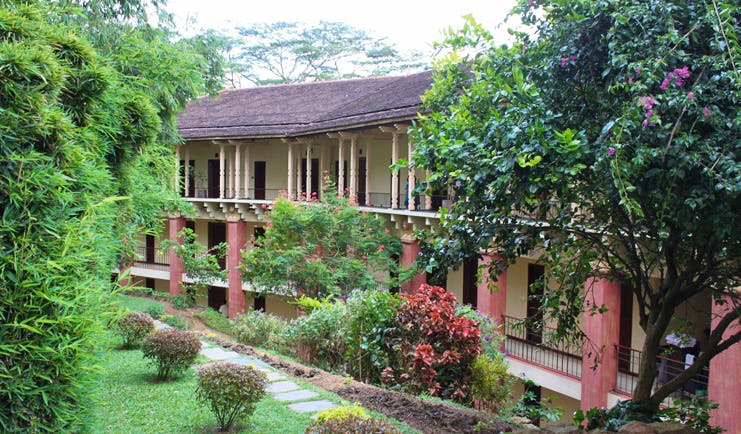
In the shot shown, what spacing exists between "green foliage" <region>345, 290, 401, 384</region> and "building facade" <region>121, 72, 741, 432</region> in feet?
4.18

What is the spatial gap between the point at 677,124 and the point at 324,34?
36712 mm

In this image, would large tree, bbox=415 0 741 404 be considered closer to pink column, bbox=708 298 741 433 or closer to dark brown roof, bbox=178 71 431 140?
pink column, bbox=708 298 741 433

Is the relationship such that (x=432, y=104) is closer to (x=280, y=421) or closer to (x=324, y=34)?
(x=280, y=421)

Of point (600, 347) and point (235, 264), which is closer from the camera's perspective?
point (600, 347)

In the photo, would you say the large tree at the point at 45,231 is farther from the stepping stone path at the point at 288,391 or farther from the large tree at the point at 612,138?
the stepping stone path at the point at 288,391

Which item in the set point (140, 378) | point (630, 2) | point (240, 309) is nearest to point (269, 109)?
point (240, 309)

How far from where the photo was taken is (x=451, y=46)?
20.6ft

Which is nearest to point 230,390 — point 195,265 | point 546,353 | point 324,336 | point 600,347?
point 324,336

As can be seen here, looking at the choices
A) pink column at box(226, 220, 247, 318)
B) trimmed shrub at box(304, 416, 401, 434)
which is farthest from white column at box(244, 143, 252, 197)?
trimmed shrub at box(304, 416, 401, 434)

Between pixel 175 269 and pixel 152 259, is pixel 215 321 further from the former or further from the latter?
pixel 152 259

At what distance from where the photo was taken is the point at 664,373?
11578 mm

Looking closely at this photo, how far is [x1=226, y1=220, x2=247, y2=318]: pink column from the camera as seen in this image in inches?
864

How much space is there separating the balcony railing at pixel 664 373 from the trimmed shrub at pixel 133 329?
8.39 meters

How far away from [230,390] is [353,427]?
2107mm
